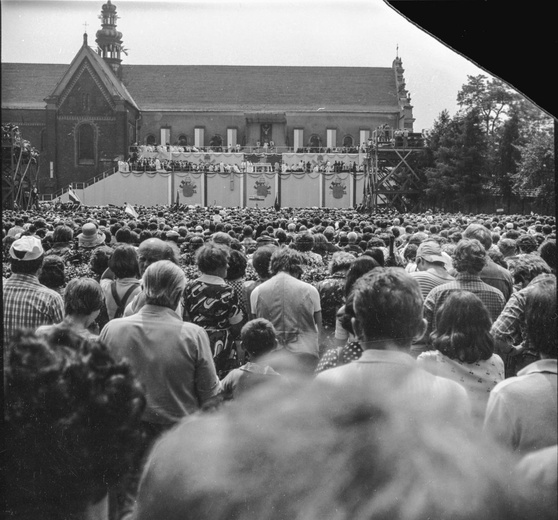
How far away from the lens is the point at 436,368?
2281 millimetres

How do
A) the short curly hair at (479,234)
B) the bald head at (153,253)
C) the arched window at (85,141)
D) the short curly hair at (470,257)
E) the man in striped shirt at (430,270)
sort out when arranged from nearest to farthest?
the man in striped shirt at (430,270), the short curly hair at (470,257), the short curly hair at (479,234), the arched window at (85,141), the bald head at (153,253)

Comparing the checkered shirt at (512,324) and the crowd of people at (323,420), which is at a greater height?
the checkered shirt at (512,324)

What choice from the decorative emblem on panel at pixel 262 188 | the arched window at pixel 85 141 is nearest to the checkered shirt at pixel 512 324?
the arched window at pixel 85 141

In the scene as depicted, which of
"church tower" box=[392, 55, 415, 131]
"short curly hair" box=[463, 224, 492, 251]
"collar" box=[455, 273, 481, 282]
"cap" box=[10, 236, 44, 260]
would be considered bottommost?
"collar" box=[455, 273, 481, 282]

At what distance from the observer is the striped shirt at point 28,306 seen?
2.37m

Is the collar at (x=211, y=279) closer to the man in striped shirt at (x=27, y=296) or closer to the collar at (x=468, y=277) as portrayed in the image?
the man in striped shirt at (x=27, y=296)

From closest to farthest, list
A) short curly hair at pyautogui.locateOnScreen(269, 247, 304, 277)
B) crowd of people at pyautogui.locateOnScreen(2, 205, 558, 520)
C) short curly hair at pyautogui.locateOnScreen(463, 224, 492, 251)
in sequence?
crowd of people at pyautogui.locateOnScreen(2, 205, 558, 520), short curly hair at pyautogui.locateOnScreen(463, 224, 492, 251), short curly hair at pyautogui.locateOnScreen(269, 247, 304, 277)

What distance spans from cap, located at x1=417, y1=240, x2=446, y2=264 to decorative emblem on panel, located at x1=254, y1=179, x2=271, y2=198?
38643 millimetres

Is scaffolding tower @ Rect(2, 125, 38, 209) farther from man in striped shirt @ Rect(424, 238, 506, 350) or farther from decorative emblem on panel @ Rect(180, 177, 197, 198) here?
decorative emblem on panel @ Rect(180, 177, 197, 198)

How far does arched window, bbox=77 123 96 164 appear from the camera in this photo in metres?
3.59

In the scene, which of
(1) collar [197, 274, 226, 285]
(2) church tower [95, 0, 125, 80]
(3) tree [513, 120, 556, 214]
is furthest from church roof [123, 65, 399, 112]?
(1) collar [197, 274, 226, 285]

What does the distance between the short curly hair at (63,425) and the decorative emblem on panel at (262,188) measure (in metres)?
39.6

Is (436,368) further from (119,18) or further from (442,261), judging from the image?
(119,18)

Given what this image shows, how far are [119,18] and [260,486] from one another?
4.68 ft
